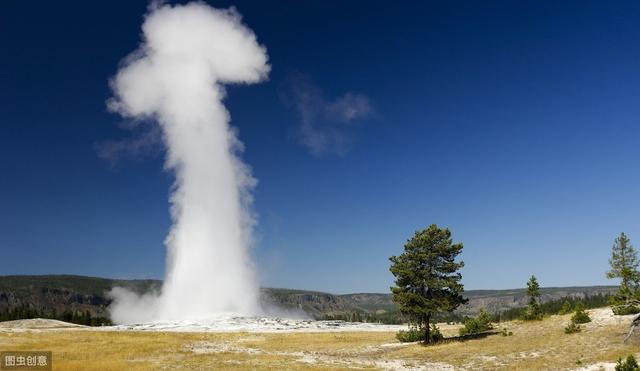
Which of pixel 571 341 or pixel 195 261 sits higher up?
pixel 195 261

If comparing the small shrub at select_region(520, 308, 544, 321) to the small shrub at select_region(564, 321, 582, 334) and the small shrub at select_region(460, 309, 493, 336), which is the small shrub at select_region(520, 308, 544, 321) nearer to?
the small shrub at select_region(460, 309, 493, 336)

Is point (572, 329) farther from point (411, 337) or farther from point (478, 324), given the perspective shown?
point (411, 337)

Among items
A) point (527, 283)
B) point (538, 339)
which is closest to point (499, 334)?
point (538, 339)

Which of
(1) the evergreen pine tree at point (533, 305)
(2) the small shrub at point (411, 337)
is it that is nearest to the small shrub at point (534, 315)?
(1) the evergreen pine tree at point (533, 305)

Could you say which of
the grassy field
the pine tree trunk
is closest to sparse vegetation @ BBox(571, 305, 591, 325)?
the grassy field

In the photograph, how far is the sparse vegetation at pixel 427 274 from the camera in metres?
54.1

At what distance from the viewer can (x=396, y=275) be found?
56.6 m

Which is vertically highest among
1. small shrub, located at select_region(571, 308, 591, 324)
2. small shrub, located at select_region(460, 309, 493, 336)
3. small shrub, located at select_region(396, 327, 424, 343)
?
small shrub, located at select_region(571, 308, 591, 324)

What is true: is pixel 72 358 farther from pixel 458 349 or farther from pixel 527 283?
pixel 527 283

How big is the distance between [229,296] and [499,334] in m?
98.4

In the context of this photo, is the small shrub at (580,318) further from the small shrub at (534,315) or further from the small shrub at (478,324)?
the small shrub at (478,324)

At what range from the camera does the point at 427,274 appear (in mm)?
54531

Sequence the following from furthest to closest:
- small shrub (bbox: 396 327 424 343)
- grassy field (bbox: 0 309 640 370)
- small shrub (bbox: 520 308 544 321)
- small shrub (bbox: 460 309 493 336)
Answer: small shrub (bbox: 396 327 424 343), small shrub (bbox: 520 308 544 321), small shrub (bbox: 460 309 493 336), grassy field (bbox: 0 309 640 370)

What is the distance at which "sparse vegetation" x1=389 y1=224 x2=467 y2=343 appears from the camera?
54125 millimetres
